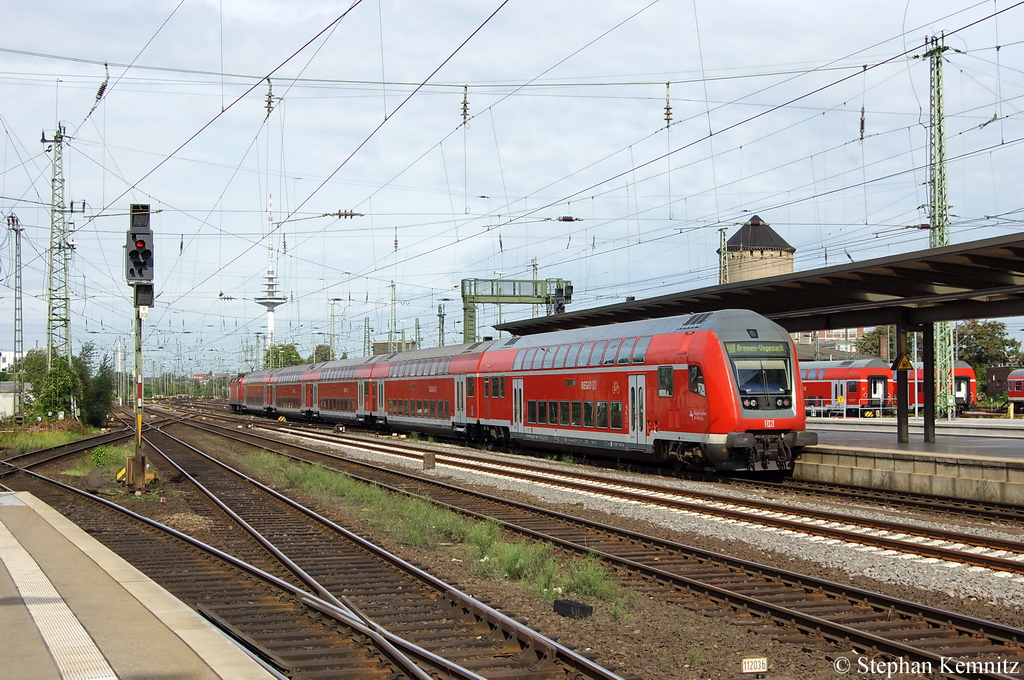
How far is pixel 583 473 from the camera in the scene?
21.7 metres

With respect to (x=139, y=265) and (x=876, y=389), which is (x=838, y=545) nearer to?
(x=139, y=265)

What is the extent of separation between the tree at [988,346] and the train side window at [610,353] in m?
76.0

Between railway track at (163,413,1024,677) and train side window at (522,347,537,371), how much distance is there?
1353 cm

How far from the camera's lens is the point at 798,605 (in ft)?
28.3

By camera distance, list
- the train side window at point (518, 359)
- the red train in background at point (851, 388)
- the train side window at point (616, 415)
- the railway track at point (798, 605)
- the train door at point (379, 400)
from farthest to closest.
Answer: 1. the red train in background at point (851, 388)
2. the train door at point (379, 400)
3. the train side window at point (518, 359)
4. the train side window at point (616, 415)
5. the railway track at point (798, 605)

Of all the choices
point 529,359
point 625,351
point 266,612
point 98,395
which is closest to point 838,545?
point 266,612

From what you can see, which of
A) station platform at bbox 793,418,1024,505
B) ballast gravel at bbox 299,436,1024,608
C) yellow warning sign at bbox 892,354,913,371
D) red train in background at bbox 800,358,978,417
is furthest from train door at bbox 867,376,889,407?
ballast gravel at bbox 299,436,1024,608

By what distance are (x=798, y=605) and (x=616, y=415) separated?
44.8 feet

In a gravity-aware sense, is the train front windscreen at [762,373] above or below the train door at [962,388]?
above

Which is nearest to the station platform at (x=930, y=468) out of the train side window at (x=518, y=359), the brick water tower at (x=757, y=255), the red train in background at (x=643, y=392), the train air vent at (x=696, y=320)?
the red train in background at (x=643, y=392)

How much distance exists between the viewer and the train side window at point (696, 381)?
18.9 m

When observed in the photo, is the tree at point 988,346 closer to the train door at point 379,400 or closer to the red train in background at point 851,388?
the red train in background at point 851,388

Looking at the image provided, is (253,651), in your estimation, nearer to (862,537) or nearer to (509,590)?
(509,590)

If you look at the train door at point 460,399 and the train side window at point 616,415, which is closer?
the train side window at point 616,415
